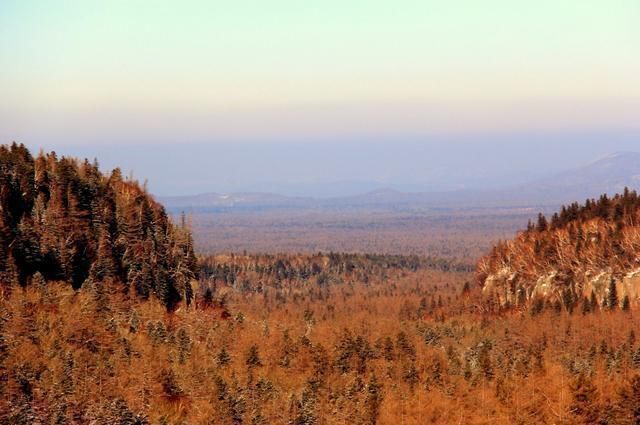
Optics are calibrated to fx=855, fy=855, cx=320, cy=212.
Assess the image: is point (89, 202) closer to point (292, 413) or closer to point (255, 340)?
point (255, 340)

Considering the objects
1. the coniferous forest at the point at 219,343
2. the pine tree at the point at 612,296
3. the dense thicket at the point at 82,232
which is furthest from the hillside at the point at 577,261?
the dense thicket at the point at 82,232

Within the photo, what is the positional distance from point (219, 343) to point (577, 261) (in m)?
67.4

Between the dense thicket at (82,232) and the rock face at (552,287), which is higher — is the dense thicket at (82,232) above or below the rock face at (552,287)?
above

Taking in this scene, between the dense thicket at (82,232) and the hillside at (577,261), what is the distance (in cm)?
5775

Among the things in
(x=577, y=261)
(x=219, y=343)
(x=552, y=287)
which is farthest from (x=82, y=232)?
(x=577, y=261)

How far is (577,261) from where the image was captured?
435 feet

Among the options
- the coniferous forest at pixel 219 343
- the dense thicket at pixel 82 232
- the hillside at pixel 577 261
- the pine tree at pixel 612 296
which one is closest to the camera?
the coniferous forest at pixel 219 343

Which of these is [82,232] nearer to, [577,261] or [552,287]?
[552,287]

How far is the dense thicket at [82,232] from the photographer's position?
91.1 metres

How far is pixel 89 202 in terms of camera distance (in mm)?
100375

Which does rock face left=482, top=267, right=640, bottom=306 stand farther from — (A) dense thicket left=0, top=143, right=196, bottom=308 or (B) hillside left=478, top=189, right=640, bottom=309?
(A) dense thicket left=0, top=143, right=196, bottom=308

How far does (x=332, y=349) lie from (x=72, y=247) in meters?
30.9

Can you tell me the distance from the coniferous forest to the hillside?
0.39 metres

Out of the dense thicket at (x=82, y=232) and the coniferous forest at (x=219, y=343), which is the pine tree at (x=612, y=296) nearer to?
the coniferous forest at (x=219, y=343)
